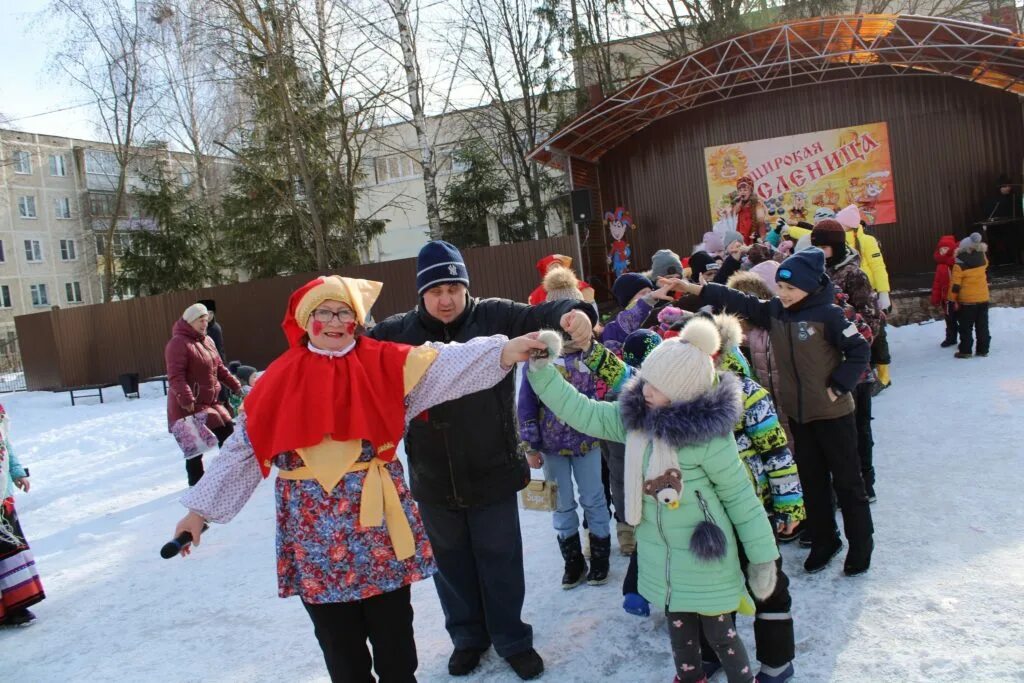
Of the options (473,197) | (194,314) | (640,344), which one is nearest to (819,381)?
Result: (640,344)

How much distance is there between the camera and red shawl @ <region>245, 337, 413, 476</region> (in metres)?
2.66

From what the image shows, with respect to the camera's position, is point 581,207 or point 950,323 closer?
point 950,323

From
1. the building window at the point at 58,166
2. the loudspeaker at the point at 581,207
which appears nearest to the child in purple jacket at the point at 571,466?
the loudspeaker at the point at 581,207

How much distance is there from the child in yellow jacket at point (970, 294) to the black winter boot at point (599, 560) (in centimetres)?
765

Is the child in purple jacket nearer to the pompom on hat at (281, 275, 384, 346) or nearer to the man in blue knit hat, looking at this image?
the man in blue knit hat

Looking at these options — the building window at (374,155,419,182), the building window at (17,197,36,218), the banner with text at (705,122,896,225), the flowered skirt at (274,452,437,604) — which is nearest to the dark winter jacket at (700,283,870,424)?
the flowered skirt at (274,452,437,604)

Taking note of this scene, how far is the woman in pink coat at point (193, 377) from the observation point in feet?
24.3

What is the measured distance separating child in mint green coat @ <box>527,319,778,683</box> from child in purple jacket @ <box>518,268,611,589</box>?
144 centimetres

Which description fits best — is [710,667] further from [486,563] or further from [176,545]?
[176,545]

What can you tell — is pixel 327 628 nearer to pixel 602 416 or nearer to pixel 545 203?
pixel 602 416

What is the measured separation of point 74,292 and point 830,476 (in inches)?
1885

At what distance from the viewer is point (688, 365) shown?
2.81 meters

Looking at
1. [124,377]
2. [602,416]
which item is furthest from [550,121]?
[602,416]

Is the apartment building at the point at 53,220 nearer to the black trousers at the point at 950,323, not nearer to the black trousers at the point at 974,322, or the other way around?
the black trousers at the point at 950,323
